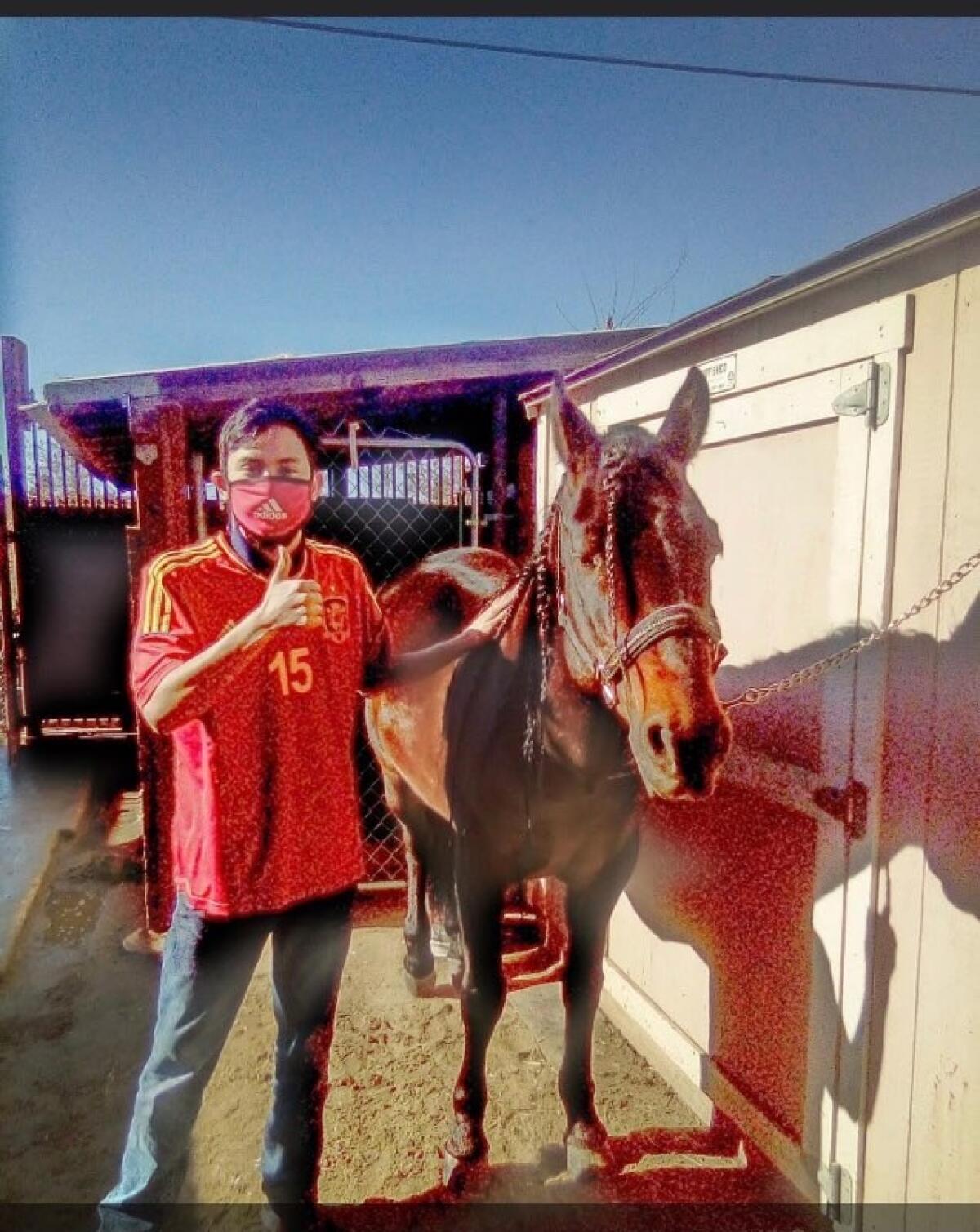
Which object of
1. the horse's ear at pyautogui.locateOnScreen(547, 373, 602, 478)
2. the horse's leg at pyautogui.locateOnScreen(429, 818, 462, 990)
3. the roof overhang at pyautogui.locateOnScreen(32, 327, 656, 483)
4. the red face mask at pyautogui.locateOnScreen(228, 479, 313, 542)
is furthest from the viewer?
the horse's leg at pyautogui.locateOnScreen(429, 818, 462, 990)

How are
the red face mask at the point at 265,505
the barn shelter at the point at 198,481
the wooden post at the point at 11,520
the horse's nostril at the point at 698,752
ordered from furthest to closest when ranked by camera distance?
the wooden post at the point at 11,520
the barn shelter at the point at 198,481
the red face mask at the point at 265,505
the horse's nostril at the point at 698,752

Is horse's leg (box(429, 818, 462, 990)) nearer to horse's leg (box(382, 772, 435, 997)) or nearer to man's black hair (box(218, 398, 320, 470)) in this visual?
horse's leg (box(382, 772, 435, 997))

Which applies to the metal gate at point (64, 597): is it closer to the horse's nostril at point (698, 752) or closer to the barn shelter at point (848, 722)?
the barn shelter at point (848, 722)

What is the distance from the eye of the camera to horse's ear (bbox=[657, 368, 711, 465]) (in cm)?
183

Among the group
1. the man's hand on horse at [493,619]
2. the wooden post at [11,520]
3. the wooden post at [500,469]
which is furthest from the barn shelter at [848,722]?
the wooden post at [11,520]

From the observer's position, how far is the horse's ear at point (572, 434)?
1.76 meters

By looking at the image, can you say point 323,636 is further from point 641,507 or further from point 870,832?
point 870,832

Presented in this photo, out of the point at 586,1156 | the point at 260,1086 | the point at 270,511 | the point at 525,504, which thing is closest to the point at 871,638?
the point at 270,511

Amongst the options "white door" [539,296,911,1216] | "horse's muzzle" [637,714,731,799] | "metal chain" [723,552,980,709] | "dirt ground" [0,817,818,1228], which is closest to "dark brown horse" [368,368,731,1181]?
"horse's muzzle" [637,714,731,799]

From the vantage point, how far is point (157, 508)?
3.03 m

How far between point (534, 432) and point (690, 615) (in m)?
2.04

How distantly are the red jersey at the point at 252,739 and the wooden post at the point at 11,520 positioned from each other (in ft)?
15.5

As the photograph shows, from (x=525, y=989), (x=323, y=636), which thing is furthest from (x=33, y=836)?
(x=323, y=636)

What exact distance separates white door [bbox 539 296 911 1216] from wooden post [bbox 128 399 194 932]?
6.34ft
